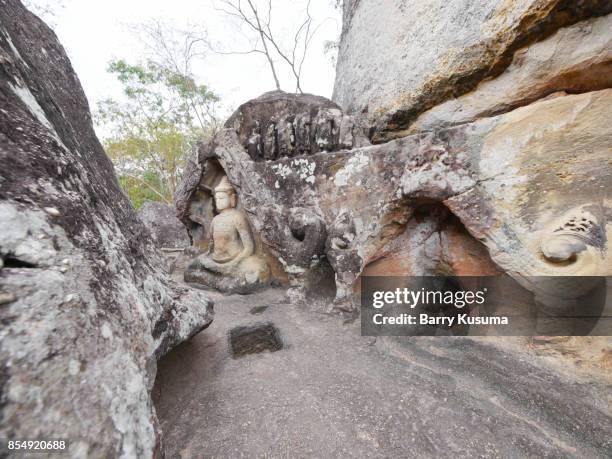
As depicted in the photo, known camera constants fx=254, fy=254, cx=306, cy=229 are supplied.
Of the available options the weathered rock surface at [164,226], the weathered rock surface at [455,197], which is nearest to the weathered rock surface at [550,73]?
the weathered rock surface at [455,197]

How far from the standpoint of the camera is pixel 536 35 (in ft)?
6.79

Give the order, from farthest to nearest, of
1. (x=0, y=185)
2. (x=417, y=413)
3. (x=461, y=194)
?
(x=461, y=194), (x=417, y=413), (x=0, y=185)

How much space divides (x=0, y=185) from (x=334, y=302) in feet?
7.98

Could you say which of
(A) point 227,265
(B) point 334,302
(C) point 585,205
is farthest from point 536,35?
(A) point 227,265

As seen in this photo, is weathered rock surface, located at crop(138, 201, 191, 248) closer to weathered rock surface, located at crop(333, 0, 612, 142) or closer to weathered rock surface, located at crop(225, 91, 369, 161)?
weathered rock surface, located at crop(225, 91, 369, 161)

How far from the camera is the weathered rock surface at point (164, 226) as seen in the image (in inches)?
306

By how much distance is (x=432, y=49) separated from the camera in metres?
2.99

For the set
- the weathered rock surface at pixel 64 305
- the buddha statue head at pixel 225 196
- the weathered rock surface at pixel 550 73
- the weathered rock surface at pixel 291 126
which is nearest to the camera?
the weathered rock surface at pixel 64 305

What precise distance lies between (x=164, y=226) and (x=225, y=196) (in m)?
5.51

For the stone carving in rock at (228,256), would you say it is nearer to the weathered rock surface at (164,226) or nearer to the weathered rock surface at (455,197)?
the weathered rock surface at (455,197)

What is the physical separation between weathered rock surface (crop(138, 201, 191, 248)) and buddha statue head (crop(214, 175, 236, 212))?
4742 mm

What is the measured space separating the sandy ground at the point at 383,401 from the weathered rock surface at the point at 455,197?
0.68m

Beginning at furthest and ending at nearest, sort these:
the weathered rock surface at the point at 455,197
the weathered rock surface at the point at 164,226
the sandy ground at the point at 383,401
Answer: the weathered rock surface at the point at 164,226, the weathered rock surface at the point at 455,197, the sandy ground at the point at 383,401

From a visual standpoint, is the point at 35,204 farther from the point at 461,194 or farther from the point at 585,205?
the point at 585,205
